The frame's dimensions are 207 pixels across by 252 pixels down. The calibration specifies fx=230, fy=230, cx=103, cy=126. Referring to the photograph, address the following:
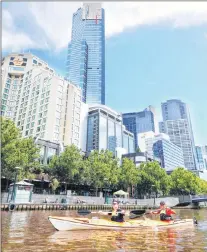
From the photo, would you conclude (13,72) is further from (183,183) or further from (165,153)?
(165,153)

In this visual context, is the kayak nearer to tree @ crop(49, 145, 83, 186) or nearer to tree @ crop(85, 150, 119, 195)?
tree @ crop(85, 150, 119, 195)

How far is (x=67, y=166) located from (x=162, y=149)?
12983 centimetres

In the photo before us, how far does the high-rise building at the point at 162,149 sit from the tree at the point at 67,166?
115 m

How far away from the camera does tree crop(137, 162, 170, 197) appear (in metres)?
61.1

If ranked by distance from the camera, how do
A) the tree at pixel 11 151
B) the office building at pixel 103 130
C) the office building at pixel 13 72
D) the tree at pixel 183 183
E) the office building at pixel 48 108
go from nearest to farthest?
the tree at pixel 11 151 < the tree at pixel 183 183 < the office building at pixel 48 108 < the office building at pixel 13 72 < the office building at pixel 103 130

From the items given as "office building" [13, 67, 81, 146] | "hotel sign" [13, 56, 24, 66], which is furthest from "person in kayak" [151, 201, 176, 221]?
"hotel sign" [13, 56, 24, 66]

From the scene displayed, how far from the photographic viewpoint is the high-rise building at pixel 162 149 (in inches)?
6545

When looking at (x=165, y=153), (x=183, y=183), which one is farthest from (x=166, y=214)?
(x=165, y=153)

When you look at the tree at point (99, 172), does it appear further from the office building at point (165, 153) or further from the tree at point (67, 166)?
the office building at point (165, 153)

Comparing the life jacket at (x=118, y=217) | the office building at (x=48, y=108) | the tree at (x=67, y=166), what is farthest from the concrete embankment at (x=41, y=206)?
the office building at (x=48, y=108)

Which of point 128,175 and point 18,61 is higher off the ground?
point 18,61

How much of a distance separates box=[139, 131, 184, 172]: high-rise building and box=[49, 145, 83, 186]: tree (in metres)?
115

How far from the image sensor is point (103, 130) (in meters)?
130

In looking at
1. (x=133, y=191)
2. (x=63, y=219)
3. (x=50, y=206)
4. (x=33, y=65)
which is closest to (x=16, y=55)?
(x=33, y=65)
